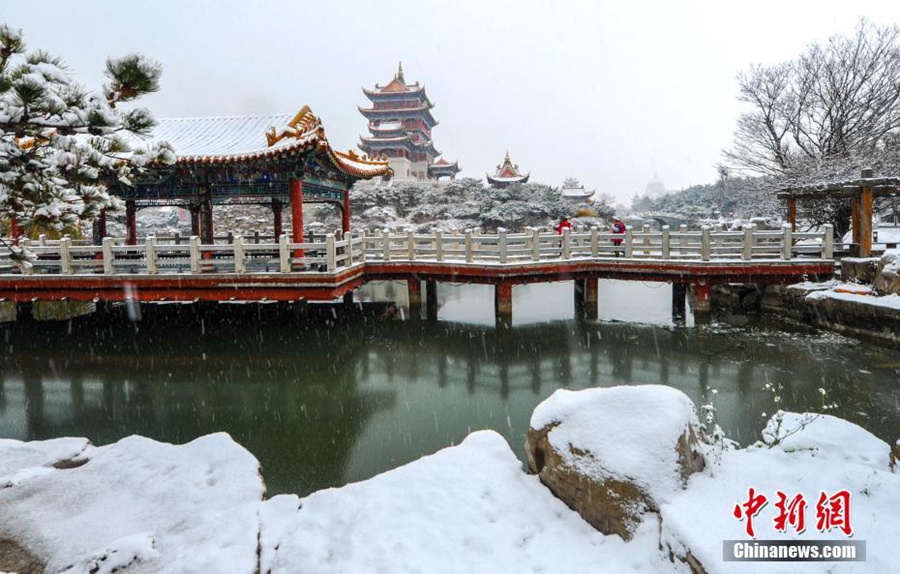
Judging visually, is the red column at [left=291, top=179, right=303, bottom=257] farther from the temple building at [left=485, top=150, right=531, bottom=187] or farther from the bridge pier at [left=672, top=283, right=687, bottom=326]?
the temple building at [left=485, top=150, right=531, bottom=187]

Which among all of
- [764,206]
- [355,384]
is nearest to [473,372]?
[355,384]

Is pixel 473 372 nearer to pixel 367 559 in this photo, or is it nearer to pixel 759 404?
pixel 759 404

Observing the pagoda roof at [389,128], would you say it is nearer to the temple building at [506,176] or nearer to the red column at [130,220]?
the temple building at [506,176]

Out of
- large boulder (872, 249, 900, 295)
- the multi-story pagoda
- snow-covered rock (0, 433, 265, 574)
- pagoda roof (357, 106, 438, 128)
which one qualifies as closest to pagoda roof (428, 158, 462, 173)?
the multi-story pagoda

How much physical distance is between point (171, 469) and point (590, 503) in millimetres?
3614

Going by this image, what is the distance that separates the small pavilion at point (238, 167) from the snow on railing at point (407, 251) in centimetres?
126

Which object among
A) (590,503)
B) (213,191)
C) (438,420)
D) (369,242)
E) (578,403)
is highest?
(213,191)

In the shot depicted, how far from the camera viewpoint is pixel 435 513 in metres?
4.16

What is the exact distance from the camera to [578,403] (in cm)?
439

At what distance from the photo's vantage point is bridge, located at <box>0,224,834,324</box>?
1098cm

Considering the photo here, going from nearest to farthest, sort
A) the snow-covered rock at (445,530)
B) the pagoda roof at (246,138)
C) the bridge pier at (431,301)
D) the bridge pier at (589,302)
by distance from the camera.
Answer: the snow-covered rock at (445,530) < the pagoda roof at (246,138) < the bridge pier at (589,302) < the bridge pier at (431,301)

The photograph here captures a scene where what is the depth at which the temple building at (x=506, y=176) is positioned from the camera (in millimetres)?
49062

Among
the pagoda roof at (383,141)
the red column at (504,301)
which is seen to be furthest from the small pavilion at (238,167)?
the pagoda roof at (383,141)

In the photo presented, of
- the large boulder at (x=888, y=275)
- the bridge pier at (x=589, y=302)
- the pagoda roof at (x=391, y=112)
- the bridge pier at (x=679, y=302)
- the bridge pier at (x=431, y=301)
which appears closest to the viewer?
the large boulder at (x=888, y=275)
